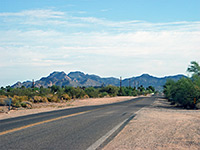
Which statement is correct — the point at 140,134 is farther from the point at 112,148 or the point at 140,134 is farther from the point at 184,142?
the point at 112,148

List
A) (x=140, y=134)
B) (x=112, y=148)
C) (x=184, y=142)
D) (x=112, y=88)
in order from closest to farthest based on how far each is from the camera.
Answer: (x=112, y=148), (x=184, y=142), (x=140, y=134), (x=112, y=88)

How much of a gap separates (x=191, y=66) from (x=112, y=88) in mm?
66813

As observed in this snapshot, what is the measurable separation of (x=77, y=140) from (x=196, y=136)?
4198 millimetres

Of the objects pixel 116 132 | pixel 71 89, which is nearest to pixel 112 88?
pixel 71 89

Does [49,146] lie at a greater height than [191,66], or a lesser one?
lesser

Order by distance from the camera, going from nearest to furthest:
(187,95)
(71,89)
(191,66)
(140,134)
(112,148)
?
(112,148) < (140,134) < (187,95) < (191,66) < (71,89)

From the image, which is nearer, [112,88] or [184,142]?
[184,142]

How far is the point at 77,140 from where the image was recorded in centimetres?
873

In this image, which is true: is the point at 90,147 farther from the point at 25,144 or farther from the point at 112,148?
the point at 25,144

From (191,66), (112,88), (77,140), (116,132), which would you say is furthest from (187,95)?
(112,88)

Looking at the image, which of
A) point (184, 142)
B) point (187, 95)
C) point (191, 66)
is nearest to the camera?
point (184, 142)

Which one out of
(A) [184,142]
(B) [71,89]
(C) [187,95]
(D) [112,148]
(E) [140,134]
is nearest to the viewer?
(D) [112,148]

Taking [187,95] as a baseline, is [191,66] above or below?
above

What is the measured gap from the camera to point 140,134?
33.4 feet
